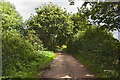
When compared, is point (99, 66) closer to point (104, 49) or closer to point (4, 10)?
point (104, 49)

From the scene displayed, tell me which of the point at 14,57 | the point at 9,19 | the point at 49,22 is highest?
the point at 49,22

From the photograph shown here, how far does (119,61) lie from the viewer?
24.8 ft

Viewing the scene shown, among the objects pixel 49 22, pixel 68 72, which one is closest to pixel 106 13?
pixel 68 72

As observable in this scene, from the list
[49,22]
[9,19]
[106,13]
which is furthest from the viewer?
[49,22]

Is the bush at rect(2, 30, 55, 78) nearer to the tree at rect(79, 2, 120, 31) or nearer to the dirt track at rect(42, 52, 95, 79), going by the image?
the dirt track at rect(42, 52, 95, 79)

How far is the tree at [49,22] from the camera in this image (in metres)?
25.4

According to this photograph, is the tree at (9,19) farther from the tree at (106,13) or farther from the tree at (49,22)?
the tree at (49,22)

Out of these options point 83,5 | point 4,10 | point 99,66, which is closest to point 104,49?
point 99,66

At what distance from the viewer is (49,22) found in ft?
84.6

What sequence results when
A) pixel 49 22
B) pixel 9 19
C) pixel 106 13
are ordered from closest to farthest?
1. pixel 106 13
2. pixel 9 19
3. pixel 49 22

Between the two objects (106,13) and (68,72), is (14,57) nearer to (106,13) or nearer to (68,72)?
(68,72)

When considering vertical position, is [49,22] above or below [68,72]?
above

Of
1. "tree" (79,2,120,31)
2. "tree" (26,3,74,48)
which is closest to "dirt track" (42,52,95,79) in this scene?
"tree" (79,2,120,31)

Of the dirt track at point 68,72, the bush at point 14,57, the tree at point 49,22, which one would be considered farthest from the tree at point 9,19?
the tree at point 49,22
